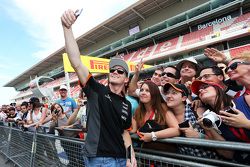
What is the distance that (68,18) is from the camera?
154cm

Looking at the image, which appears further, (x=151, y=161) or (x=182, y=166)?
(x=151, y=161)

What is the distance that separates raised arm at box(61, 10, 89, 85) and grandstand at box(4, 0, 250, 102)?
15.2m

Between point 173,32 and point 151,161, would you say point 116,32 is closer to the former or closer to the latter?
point 173,32

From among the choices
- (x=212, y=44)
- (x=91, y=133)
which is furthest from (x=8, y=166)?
(x=212, y=44)

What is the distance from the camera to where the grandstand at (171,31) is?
1647 cm

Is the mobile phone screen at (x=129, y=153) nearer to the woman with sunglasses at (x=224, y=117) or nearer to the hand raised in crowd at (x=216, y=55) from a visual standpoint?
the woman with sunglasses at (x=224, y=117)

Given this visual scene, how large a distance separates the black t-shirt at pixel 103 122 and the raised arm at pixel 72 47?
69mm

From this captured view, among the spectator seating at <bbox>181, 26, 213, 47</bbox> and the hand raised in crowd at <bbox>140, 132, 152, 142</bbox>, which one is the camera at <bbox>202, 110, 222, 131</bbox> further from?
the spectator seating at <bbox>181, 26, 213, 47</bbox>

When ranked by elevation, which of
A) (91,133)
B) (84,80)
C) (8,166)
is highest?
(84,80)

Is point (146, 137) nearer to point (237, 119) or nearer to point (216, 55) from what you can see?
point (237, 119)

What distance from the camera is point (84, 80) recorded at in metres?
1.58

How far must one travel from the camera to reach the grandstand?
54.0 ft

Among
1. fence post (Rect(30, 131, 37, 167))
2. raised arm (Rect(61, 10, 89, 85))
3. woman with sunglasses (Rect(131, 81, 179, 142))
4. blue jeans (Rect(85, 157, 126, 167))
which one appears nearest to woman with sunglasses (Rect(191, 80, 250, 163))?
woman with sunglasses (Rect(131, 81, 179, 142))

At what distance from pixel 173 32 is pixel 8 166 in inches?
776
